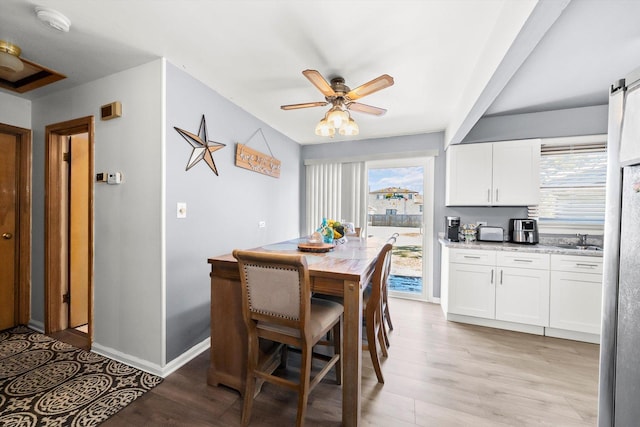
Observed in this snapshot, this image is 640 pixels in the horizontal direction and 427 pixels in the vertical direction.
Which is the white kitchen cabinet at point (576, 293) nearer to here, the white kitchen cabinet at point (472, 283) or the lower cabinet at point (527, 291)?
the lower cabinet at point (527, 291)

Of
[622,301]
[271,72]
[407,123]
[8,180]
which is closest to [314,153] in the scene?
[407,123]

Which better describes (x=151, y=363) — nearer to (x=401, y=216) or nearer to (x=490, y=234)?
(x=401, y=216)

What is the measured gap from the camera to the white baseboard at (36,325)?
2.60m

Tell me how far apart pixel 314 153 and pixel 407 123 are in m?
1.65

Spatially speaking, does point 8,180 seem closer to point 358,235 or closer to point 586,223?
point 358,235

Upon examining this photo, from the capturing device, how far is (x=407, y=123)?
337cm

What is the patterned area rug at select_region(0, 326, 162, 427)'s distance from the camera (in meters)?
1.55

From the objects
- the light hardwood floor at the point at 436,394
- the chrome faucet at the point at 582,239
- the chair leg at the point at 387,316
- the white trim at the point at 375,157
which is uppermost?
the white trim at the point at 375,157

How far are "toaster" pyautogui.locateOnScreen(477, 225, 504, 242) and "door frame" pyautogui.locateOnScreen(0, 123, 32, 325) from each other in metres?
5.16

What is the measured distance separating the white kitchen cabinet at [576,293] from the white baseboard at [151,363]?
353cm

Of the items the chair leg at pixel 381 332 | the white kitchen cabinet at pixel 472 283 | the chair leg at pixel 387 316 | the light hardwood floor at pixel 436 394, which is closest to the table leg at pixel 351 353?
the light hardwood floor at pixel 436 394

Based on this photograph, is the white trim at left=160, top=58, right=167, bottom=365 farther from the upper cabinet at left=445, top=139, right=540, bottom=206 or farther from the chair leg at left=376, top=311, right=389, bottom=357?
the upper cabinet at left=445, top=139, right=540, bottom=206

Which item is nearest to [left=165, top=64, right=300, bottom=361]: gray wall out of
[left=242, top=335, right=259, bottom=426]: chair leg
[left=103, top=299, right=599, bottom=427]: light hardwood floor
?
[left=103, top=299, right=599, bottom=427]: light hardwood floor

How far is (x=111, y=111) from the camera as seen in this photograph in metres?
2.09
